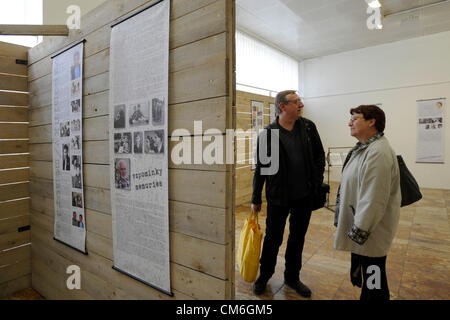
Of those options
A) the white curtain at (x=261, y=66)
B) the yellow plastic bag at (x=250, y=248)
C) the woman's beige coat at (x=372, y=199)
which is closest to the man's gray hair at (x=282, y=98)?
the woman's beige coat at (x=372, y=199)

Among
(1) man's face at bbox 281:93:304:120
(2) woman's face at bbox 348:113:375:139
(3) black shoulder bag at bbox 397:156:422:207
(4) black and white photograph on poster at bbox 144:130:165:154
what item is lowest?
(3) black shoulder bag at bbox 397:156:422:207

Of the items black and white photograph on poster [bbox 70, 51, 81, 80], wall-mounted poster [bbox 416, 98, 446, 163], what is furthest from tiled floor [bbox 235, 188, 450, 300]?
wall-mounted poster [bbox 416, 98, 446, 163]

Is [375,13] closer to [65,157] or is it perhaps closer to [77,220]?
[65,157]

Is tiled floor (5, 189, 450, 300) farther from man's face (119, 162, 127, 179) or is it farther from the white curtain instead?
the white curtain

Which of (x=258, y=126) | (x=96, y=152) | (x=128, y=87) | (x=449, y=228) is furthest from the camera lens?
(x=258, y=126)

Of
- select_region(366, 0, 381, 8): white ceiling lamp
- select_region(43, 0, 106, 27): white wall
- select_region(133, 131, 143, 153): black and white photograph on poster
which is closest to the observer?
select_region(133, 131, 143, 153): black and white photograph on poster

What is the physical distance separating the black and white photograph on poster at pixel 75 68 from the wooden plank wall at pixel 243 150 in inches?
139

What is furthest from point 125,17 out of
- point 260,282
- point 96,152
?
point 260,282

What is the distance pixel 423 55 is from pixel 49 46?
8062 mm

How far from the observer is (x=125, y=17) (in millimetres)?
1652

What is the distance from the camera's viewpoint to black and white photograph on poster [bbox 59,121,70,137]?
2178 millimetres

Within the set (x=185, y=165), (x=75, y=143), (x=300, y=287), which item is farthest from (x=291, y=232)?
(x=75, y=143)

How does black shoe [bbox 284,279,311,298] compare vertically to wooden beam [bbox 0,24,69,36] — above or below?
below
